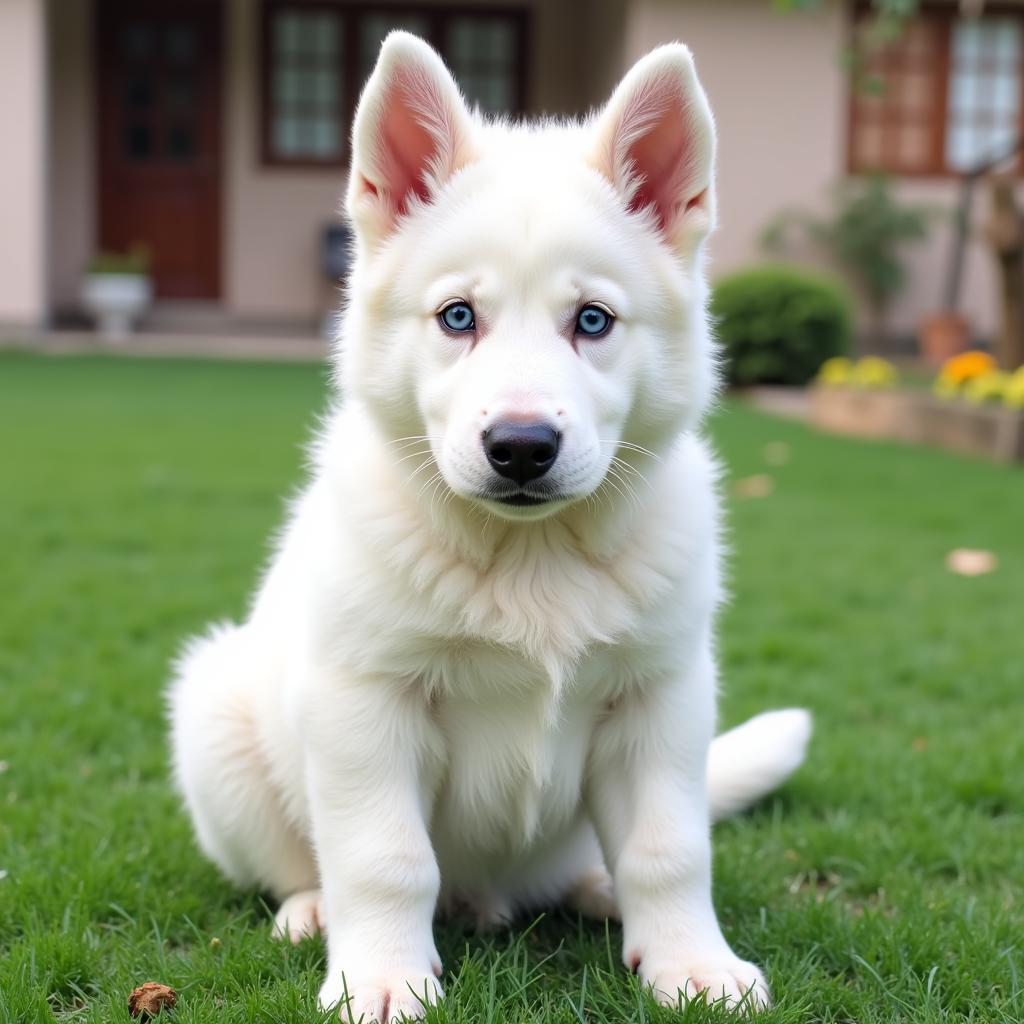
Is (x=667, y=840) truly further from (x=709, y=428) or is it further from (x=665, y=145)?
(x=709, y=428)

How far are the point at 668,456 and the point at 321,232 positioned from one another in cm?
1668

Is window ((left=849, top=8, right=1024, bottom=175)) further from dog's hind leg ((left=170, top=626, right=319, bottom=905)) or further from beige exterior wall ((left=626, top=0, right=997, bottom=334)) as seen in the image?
dog's hind leg ((left=170, top=626, right=319, bottom=905))

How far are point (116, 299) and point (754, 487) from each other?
1117 centimetres

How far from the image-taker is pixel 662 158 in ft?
8.08

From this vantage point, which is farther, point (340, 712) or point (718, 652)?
point (718, 652)

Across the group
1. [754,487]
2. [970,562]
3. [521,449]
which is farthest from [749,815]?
[754,487]

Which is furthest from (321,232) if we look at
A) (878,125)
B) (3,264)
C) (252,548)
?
(252,548)

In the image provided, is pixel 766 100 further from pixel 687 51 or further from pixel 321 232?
pixel 687 51

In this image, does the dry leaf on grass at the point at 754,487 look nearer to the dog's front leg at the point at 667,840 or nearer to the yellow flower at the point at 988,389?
the yellow flower at the point at 988,389

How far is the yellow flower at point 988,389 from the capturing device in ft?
32.3

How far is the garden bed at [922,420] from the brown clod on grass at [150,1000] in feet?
26.5

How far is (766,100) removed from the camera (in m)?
16.8

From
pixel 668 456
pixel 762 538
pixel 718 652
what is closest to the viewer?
pixel 668 456

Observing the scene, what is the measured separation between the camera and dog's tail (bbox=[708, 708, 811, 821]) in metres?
3.12
